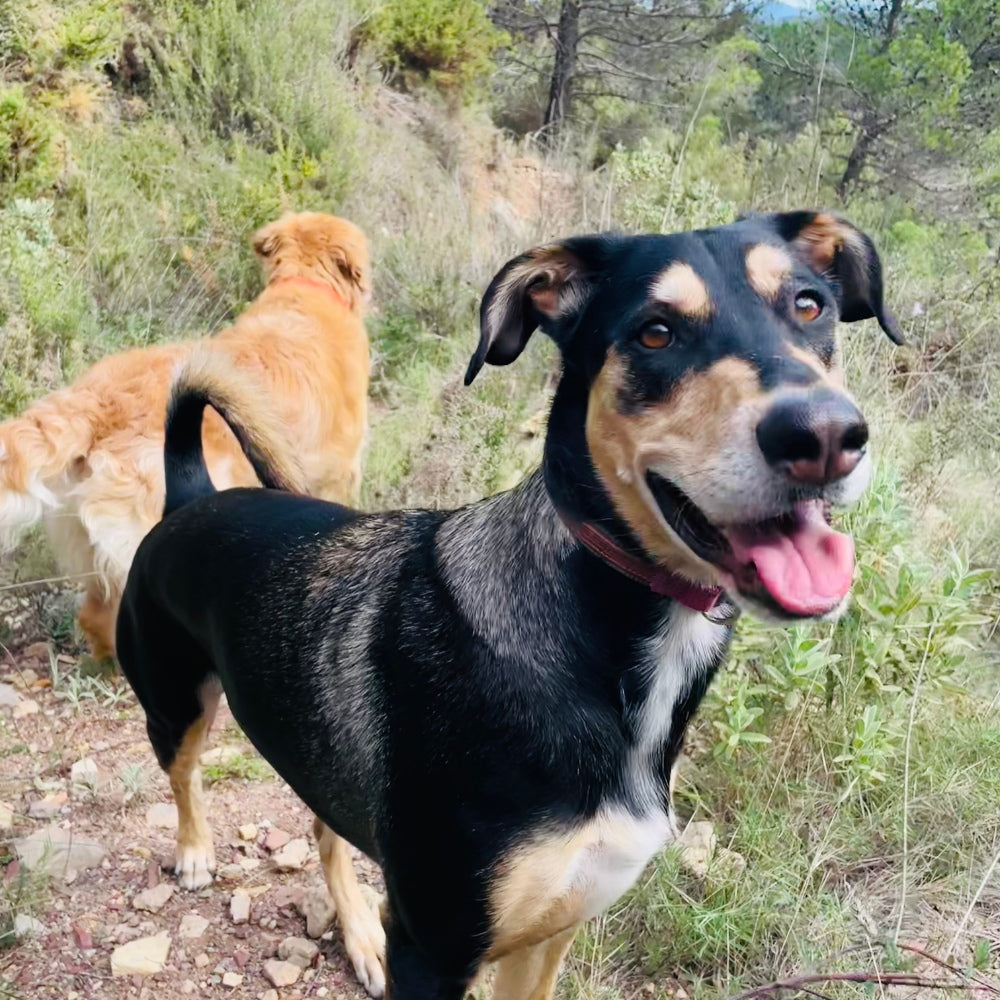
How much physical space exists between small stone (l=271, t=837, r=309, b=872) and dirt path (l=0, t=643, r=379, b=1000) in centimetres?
2

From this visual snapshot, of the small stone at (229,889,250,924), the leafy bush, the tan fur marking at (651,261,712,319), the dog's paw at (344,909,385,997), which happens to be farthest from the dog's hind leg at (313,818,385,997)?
the leafy bush

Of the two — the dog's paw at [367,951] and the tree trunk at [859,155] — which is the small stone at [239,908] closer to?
the dog's paw at [367,951]

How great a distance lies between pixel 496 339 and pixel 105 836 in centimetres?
246

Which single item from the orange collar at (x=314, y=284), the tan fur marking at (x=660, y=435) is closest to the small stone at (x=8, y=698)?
the orange collar at (x=314, y=284)

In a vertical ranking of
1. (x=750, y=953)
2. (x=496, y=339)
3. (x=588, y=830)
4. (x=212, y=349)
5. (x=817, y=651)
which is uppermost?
(x=496, y=339)

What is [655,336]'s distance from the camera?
1.91 meters

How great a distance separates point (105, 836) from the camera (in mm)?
3367

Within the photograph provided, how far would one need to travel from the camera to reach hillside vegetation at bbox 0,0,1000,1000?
9.52ft

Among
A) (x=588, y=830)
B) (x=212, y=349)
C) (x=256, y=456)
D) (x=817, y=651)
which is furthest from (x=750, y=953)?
(x=212, y=349)

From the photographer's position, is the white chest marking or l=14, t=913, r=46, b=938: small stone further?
l=14, t=913, r=46, b=938: small stone

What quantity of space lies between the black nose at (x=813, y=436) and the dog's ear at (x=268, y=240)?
4.49m

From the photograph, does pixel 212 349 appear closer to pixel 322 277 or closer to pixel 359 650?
pixel 359 650

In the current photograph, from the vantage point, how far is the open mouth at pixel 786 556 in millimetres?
1653

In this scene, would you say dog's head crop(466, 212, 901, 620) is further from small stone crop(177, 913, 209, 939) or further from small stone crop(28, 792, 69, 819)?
small stone crop(28, 792, 69, 819)
